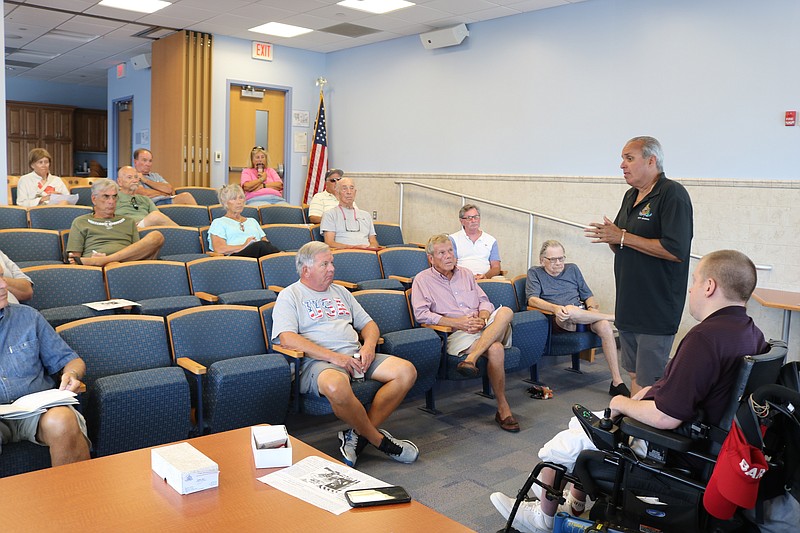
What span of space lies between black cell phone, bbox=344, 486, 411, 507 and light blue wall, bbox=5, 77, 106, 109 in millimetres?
15296

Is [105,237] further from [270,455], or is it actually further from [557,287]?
[270,455]

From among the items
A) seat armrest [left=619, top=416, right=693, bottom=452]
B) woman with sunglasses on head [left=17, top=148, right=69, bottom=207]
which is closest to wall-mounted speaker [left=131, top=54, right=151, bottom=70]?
woman with sunglasses on head [left=17, top=148, right=69, bottom=207]

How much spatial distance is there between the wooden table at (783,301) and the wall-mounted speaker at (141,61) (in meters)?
9.15

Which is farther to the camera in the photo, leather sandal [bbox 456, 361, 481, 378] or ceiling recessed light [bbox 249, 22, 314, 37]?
ceiling recessed light [bbox 249, 22, 314, 37]

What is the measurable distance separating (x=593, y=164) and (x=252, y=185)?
3983mm

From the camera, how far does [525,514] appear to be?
2859 mm

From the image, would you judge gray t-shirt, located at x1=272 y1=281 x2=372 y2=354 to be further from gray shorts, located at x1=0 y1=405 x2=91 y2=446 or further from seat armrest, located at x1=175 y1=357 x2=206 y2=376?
gray shorts, located at x1=0 y1=405 x2=91 y2=446

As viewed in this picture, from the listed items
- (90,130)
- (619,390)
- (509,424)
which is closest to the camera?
(509,424)

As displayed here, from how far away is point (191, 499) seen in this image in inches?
71.3

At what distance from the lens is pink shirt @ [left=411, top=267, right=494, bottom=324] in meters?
4.57

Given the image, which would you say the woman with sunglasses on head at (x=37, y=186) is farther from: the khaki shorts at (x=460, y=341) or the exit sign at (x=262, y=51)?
the khaki shorts at (x=460, y=341)

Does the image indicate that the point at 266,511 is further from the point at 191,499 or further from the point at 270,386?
the point at 270,386

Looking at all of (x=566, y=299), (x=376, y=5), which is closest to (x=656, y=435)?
(x=566, y=299)

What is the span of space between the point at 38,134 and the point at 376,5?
10.1 m
